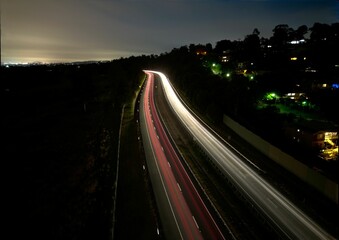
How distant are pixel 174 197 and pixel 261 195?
25.4 ft

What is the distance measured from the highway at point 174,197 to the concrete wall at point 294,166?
1049cm

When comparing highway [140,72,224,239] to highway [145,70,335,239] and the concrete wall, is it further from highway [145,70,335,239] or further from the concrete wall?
the concrete wall

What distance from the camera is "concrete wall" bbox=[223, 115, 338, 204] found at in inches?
910

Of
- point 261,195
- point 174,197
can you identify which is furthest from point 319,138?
point 174,197

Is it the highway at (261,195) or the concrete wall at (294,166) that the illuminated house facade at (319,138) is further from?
the highway at (261,195)

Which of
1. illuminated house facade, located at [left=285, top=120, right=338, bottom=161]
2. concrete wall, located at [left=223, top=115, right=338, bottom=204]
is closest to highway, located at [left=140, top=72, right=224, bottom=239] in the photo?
concrete wall, located at [left=223, top=115, right=338, bottom=204]

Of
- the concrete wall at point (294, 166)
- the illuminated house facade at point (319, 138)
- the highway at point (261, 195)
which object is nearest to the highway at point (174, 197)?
the highway at point (261, 195)

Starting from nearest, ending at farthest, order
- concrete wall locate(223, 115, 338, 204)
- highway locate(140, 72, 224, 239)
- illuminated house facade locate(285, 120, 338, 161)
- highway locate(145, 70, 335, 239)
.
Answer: highway locate(140, 72, 224, 239) → highway locate(145, 70, 335, 239) → concrete wall locate(223, 115, 338, 204) → illuminated house facade locate(285, 120, 338, 161)

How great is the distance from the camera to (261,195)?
24.6 meters

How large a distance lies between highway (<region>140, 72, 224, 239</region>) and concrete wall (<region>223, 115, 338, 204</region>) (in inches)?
413

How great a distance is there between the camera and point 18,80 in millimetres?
127625

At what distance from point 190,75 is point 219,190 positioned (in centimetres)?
5041

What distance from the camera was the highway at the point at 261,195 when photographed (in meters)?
19.9

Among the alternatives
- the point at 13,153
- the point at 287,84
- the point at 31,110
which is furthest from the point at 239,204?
the point at 31,110
